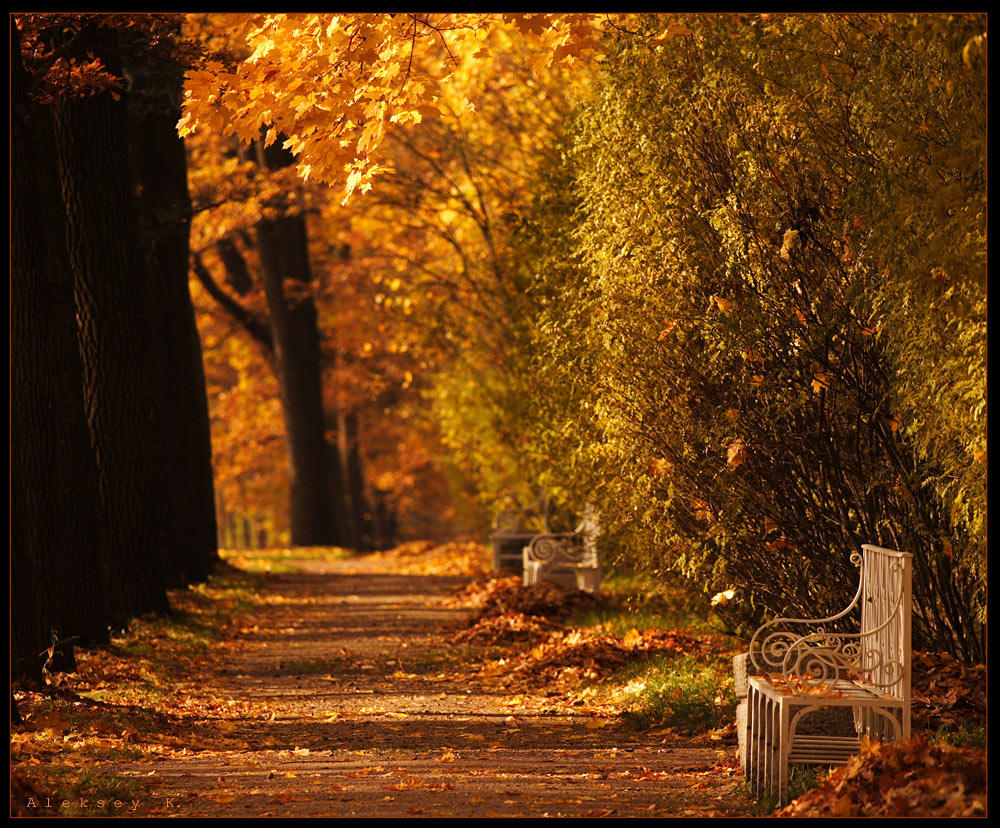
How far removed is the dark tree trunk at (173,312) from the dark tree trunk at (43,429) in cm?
360

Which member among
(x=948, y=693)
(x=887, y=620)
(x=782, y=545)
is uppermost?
(x=782, y=545)

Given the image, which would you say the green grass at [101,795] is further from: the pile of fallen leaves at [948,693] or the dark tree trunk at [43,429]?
the pile of fallen leaves at [948,693]

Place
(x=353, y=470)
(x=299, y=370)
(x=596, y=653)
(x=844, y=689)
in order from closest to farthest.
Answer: (x=844, y=689) < (x=596, y=653) < (x=299, y=370) < (x=353, y=470)

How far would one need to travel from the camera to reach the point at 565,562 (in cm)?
1381

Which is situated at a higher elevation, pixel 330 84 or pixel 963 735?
pixel 330 84

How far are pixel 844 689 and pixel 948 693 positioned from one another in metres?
1.51

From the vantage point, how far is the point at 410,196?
690 inches

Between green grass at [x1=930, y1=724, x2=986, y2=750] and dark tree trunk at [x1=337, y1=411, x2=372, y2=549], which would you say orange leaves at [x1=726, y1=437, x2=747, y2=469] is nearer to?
green grass at [x1=930, y1=724, x2=986, y2=750]

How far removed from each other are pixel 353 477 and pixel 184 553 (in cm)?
1816

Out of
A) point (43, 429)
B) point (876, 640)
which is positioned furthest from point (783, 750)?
point (43, 429)

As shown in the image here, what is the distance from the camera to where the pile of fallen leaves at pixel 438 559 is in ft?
64.4

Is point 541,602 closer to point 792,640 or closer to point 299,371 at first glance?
point 792,640
